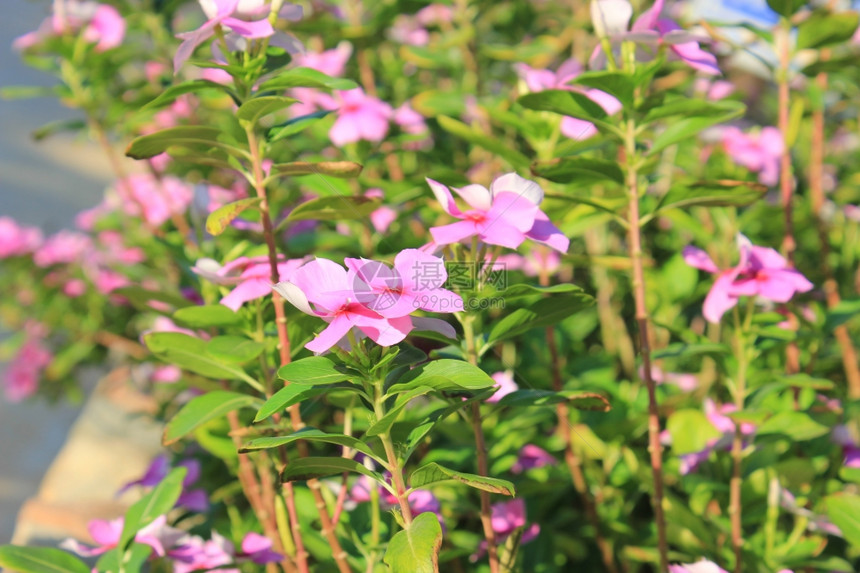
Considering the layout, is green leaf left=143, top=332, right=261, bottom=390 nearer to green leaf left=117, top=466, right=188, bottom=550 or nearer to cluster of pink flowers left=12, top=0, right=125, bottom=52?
green leaf left=117, top=466, right=188, bottom=550

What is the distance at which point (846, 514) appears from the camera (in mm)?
911

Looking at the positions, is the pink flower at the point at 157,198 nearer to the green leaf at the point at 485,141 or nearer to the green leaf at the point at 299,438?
the green leaf at the point at 485,141

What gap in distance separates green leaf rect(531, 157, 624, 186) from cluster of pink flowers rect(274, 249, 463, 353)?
0.30m

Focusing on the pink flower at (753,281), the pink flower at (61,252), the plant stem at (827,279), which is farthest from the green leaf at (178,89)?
the pink flower at (61,252)

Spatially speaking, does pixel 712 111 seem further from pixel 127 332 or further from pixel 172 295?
pixel 127 332

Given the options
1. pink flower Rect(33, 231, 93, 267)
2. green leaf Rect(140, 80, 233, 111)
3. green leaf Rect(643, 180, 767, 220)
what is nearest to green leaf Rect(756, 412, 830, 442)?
green leaf Rect(643, 180, 767, 220)

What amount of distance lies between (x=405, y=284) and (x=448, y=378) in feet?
0.28

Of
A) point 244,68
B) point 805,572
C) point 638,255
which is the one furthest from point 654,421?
point 244,68

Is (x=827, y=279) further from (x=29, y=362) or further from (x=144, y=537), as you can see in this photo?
(x=29, y=362)

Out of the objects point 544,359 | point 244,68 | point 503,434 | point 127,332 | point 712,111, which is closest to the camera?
point 244,68

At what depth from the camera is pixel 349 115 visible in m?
1.35

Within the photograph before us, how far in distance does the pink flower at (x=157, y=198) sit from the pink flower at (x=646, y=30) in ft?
3.51

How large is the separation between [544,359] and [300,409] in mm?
591

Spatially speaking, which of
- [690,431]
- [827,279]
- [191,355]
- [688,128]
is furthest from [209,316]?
[827,279]
